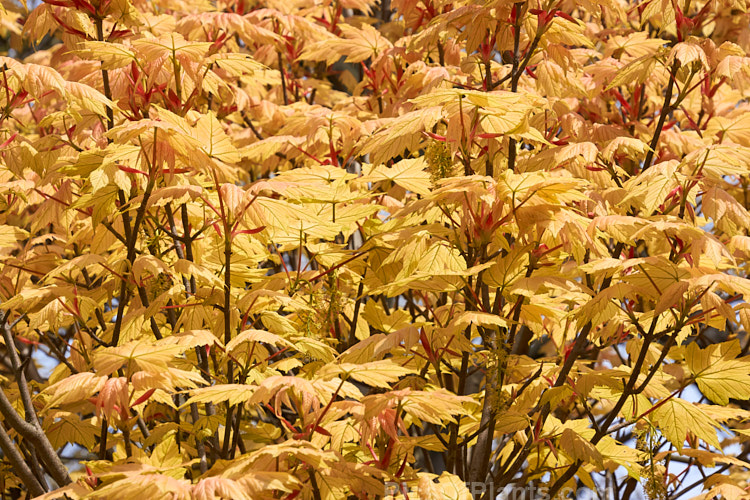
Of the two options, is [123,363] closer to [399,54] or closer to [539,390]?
[539,390]

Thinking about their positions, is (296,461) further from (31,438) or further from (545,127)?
(545,127)

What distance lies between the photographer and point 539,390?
3.39 meters

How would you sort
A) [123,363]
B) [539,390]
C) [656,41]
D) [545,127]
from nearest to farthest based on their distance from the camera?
[123,363], [539,390], [545,127], [656,41]

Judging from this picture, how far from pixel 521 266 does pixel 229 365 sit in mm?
1308

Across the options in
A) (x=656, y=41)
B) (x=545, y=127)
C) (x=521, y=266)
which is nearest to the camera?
(x=521, y=266)

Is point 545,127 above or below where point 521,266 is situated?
above

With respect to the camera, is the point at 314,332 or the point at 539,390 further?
the point at 539,390

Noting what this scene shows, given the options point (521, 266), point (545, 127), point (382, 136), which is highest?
point (382, 136)

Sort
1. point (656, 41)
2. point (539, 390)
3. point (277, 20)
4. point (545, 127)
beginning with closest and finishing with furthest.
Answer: point (539, 390) → point (545, 127) → point (656, 41) → point (277, 20)

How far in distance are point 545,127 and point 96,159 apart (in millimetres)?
2341

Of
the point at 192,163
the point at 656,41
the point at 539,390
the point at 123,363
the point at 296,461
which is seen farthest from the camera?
the point at 656,41

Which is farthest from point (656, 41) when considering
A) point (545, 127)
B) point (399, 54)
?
point (399, 54)

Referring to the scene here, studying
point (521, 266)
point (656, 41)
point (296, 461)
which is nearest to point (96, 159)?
point (296, 461)

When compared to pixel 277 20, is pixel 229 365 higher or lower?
lower
